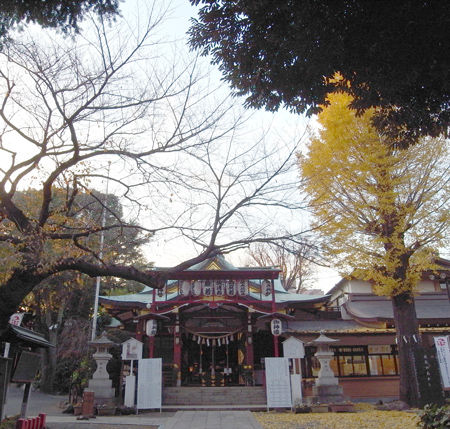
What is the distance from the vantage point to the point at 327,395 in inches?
581

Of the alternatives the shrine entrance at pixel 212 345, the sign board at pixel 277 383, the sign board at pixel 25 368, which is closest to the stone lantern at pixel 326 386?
the sign board at pixel 277 383

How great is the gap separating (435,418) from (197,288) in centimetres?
1359

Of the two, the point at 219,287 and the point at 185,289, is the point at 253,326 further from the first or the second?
the point at 185,289

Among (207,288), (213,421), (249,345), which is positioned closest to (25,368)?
(213,421)

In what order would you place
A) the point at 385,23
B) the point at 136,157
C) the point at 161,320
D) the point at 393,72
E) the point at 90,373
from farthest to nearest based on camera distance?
the point at 161,320 → the point at 90,373 → the point at 136,157 → the point at 393,72 → the point at 385,23

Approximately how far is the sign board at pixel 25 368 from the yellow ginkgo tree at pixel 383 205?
822 centimetres

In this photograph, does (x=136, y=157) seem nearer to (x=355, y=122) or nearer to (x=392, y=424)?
(x=355, y=122)

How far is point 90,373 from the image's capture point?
17.0 metres

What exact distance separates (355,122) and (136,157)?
24.9 ft

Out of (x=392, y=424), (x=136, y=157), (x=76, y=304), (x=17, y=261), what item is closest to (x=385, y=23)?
(x=136, y=157)

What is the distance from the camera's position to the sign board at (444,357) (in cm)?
1105

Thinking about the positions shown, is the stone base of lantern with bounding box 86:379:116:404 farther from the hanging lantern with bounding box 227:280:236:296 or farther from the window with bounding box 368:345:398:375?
the window with bounding box 368:345:398:375

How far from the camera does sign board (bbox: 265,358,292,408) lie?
13898 mm

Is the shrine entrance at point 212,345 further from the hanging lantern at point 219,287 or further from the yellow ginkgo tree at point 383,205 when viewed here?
the yellow ginkgo tree at point 383,205
